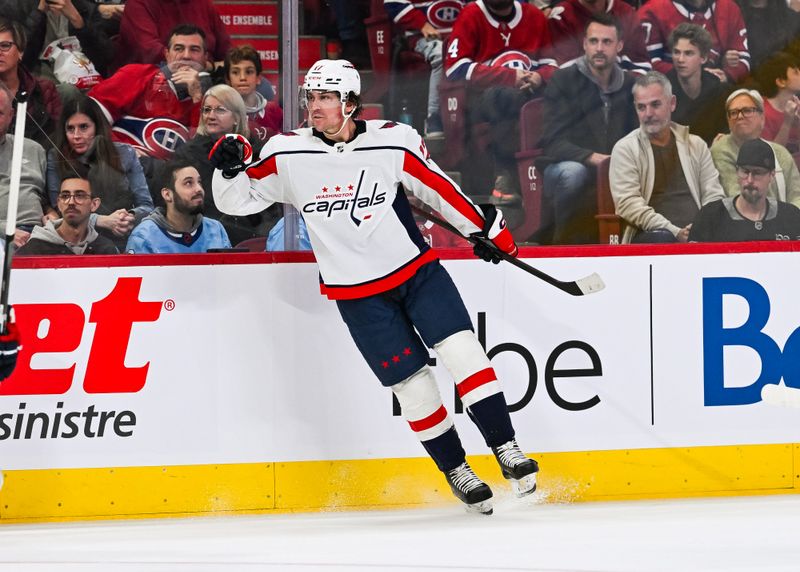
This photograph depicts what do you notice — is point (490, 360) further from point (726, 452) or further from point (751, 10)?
point (751, 10)

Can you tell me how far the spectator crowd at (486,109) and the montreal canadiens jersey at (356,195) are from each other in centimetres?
22

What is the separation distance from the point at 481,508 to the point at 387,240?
844mm

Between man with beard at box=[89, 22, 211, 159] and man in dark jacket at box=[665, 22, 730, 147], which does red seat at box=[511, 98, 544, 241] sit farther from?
man with beard at box=[89, 22, 211, 159]

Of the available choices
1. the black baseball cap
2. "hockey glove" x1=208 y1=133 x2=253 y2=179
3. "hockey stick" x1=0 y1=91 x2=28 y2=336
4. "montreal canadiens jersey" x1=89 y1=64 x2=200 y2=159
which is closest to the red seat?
the black baseball cap

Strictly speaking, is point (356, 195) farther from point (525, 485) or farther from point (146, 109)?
point (525, 485)

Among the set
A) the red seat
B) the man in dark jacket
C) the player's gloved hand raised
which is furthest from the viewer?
the man in dark jacket

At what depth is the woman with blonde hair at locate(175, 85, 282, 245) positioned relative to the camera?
3.74 meters

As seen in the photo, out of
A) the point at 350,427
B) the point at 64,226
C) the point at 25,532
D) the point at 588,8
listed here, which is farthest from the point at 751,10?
the point at 25,532

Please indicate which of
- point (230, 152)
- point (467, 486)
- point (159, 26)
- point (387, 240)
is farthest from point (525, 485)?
point (159, 26)

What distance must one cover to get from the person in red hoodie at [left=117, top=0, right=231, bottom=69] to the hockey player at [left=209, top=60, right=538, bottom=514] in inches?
16.0

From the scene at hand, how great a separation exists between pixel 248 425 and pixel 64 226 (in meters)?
0.79

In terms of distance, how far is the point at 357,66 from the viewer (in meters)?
3.78

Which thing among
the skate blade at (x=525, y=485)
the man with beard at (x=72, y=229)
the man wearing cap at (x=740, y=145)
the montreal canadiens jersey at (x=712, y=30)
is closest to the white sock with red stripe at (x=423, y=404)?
the skate blade at (x=525, y=485)

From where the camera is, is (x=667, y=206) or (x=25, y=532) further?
(x=667, y=206)
